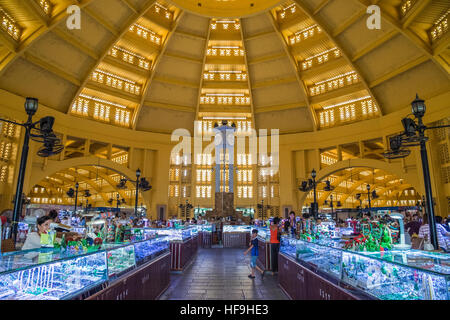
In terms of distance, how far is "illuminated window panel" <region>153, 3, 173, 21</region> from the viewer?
73.3 ft

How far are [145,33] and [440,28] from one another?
67.2 feet

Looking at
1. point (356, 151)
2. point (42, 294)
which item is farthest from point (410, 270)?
point (356, 151)

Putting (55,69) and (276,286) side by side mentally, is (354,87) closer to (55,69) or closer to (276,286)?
(276,286)

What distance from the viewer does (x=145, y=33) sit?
23547mm

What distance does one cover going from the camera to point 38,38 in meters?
16.9

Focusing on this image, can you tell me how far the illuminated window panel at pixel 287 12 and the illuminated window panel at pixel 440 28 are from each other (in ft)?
30.6

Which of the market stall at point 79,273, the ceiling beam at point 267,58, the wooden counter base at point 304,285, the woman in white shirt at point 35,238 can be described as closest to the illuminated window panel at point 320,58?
A: the ceiling beam at point 267,58

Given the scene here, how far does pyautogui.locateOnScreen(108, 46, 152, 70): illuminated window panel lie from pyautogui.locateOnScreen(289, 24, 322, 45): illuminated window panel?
12.4m

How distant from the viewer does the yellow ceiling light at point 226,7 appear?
1875 cm

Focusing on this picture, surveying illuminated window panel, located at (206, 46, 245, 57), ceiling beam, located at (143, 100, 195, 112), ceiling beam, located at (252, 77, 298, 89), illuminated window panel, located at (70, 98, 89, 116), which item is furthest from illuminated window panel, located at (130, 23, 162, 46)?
ceiling beam, located at (252, 77, 298, 89)

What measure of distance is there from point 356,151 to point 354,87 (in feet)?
38.5

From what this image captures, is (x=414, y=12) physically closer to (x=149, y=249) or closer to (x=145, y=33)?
(x=149, y=249)

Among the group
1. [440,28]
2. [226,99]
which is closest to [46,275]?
[440,28]

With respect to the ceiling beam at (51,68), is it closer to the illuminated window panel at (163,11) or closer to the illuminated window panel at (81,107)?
the illuminated window panel at (81,107)
